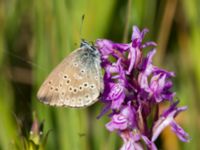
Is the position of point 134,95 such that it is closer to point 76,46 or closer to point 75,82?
point 75,82

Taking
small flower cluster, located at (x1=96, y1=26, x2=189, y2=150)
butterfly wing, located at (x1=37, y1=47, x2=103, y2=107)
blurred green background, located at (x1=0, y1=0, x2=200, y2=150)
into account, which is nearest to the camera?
small flower cluster, located at (x1=96, y1=26, x2=189, y2=150)

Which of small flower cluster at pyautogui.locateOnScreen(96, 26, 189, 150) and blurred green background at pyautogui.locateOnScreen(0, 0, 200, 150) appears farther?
blurred green background at pyautogui.locateOnScreen(0, 0, 200, 150)

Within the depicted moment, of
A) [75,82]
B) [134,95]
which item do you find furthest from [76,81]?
[134,95]

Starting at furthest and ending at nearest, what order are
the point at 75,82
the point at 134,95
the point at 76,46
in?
the point at 76,46 → the point at 75,82 → the point at 134,95

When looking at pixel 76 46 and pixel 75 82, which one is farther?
pixel 76 46

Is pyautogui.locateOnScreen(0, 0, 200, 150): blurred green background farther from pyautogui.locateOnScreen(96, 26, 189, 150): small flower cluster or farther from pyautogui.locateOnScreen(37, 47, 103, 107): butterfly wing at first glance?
pyautogui.locateOnScreen(96, 26, 189, 150): small flower cluster

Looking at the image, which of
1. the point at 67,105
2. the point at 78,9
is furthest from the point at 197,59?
the point at 67,105

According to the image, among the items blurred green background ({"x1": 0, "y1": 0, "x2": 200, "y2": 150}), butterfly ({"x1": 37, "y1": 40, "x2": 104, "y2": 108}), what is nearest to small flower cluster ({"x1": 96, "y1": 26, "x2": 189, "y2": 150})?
butterfly ({"x1": 37, "y1": 40, "x2": 104, "y2": 108})
